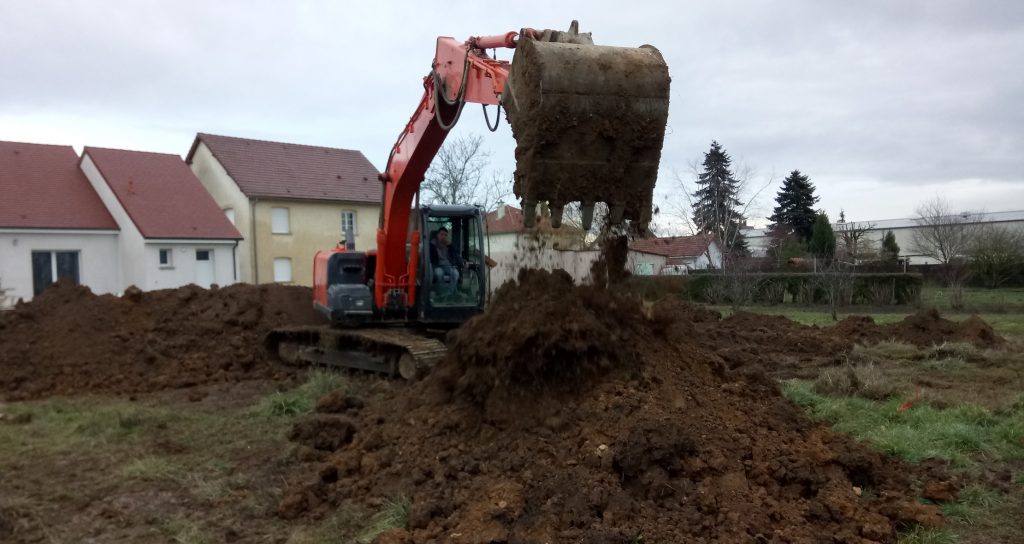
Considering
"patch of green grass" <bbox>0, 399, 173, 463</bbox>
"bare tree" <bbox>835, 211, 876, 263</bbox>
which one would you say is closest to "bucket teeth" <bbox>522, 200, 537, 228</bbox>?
"patch of green grass" <bbox>0, 399, 173, 463</bbox>

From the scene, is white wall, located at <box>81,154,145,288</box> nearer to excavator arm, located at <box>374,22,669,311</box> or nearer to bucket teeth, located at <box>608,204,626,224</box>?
excavator arm, located at <box>374,22,669,311</box>

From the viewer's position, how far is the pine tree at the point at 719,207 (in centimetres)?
2681

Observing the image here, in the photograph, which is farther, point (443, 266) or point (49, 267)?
point (49, 267)

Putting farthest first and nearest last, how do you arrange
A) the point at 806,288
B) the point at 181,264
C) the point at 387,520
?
the point at 181,264, the point at 806,288, the point at 387,520

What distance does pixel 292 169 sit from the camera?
33.9m

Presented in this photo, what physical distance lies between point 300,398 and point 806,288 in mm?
17479

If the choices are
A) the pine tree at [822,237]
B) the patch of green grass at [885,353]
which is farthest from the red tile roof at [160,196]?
the pine tree at [822,237]

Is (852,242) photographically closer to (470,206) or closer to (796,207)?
(796,207)

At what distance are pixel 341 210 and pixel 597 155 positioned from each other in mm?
28760

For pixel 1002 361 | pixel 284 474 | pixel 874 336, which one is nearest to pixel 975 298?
pixel 874 336

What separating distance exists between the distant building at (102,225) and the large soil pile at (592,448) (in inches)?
834

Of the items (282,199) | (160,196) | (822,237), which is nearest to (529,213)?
(160,196)

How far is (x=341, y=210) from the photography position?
33531 millimetres

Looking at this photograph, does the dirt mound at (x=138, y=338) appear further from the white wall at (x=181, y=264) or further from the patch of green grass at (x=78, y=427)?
the white wall at (x=181, y=264)
